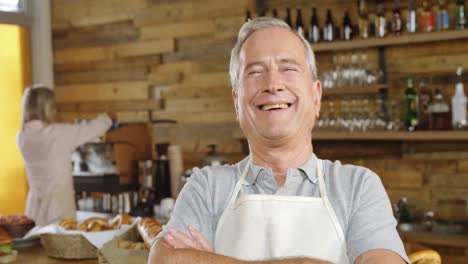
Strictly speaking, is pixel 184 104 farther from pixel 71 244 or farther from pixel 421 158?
pixel 71 244

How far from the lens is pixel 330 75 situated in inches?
172

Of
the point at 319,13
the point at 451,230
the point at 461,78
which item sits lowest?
the point at 451,230

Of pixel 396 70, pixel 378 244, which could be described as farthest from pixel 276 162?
pixel 396 70

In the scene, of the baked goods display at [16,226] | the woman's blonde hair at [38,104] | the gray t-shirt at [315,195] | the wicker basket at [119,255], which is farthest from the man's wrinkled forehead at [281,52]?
the woman's blonde hair at [38,104]

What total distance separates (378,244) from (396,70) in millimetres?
2928

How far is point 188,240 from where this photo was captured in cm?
164

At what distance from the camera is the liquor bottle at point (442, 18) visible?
3.98 meters

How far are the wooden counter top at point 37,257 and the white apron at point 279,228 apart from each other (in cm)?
101

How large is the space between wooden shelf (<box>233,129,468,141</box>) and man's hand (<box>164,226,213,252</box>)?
Result: 2.46 metres

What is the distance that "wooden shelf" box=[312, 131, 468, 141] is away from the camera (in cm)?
376

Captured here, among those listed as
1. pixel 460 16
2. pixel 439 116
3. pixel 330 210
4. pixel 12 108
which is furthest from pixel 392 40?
pixel 12 108

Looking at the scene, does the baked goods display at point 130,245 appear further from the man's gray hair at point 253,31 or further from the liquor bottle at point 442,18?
the liquor bottle at point 442,18

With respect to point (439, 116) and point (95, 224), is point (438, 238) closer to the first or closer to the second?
point (439, 116)

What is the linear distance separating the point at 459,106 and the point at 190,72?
2301 millimetres
